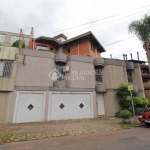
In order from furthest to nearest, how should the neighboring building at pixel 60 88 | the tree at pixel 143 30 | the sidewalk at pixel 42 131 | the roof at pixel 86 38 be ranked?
the roof at pixel 86 38 → the tree at pixel 143 30 → the neighboring building at pixel 60 88 → the sidewalk at pixel 42 131

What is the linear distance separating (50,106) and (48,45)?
10438 mm

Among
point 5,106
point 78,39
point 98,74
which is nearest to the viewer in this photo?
point 5,106

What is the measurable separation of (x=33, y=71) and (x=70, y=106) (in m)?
4.94

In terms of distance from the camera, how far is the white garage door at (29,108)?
9.39 m

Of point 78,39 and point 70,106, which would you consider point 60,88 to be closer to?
point 70,106

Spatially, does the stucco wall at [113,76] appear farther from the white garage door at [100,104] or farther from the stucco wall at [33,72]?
the stucco wall at [33,72]

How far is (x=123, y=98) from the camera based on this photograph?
42.0 ft

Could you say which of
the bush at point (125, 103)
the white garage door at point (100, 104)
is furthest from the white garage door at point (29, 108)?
the bush at point (125, 103)

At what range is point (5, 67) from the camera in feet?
33.3

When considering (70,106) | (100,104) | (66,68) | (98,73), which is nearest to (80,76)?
(66,68)

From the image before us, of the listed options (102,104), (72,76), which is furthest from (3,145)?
(102,104)

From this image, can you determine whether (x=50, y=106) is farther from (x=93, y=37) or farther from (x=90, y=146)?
(x=93, y=37)

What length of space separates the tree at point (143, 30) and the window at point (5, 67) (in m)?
13.3

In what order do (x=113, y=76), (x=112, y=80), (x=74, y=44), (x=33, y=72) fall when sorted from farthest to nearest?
(x=74, y=44), (x=113, y=76), (x=112, y=80), (x=33, y=72)
